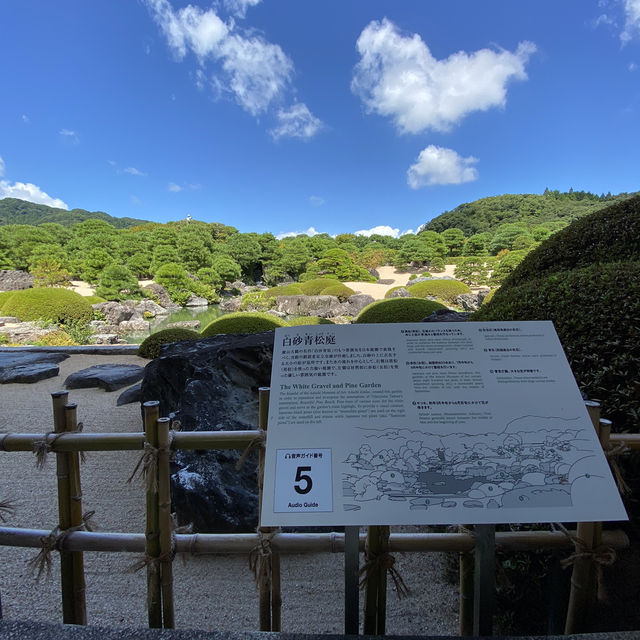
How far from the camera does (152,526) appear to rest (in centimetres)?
129

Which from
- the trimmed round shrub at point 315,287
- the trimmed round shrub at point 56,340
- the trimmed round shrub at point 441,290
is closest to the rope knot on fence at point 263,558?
the trimmed round shrub at point 56,340

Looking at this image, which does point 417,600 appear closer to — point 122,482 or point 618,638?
point 618,638

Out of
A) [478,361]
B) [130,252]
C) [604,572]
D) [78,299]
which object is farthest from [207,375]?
[130,252]

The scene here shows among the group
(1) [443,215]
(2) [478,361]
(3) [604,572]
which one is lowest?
(3) [604,572]

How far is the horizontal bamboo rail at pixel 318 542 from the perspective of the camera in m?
1.27

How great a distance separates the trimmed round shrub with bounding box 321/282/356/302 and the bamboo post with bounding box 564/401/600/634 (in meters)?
15.8

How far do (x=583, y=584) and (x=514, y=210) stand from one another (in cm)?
4719

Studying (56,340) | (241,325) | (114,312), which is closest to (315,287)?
(114,312)

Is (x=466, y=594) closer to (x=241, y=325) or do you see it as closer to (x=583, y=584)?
(x=583, y=584)

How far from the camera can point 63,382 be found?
5523 mm

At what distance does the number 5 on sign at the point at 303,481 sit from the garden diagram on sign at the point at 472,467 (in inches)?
2.0

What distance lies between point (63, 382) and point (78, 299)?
756 centimetres

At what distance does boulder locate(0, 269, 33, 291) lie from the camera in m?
18.6

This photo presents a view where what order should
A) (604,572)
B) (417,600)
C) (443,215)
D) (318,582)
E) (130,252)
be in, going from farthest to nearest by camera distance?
(443,215), (130,252), (318,582), (417,600), (604,572)
